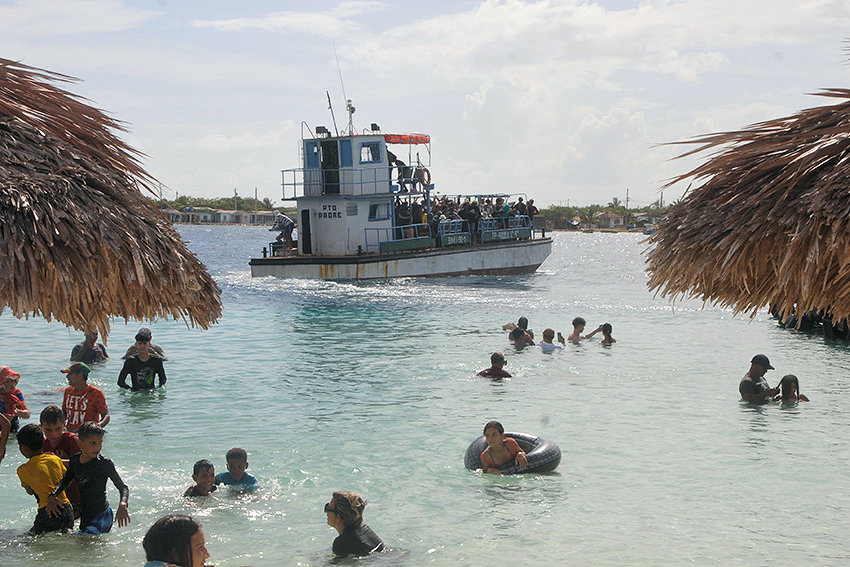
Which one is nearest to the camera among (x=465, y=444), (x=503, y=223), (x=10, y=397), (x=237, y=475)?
(x=237, y=475)

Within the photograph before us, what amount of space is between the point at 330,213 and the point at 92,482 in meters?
25.1

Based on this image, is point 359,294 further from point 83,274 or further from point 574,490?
point 83,274

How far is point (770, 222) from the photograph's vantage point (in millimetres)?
4957

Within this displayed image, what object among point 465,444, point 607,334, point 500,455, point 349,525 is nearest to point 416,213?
point 607,334

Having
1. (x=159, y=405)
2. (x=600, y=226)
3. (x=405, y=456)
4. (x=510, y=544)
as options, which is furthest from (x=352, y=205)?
(x=600, y=226)

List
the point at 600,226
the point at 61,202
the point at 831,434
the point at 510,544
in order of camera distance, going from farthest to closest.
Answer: the point at 600,226 → the point at 831,434 → the point at 510,544 → the point at 61,202

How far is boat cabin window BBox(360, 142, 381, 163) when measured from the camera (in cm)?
3186

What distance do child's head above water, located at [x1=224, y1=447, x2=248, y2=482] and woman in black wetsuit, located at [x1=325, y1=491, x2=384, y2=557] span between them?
1.75 meters

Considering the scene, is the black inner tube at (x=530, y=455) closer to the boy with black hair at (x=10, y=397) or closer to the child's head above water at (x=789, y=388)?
the child's head above water at (x=789, y=388)

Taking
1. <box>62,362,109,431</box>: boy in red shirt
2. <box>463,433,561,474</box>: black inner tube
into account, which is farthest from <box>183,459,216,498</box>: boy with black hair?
<box>463,433,561,474</box>: black inner tube

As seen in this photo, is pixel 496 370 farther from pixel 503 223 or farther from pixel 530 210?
pixel 530 210

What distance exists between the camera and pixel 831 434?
1194 cm

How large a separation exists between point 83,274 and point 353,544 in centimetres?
352

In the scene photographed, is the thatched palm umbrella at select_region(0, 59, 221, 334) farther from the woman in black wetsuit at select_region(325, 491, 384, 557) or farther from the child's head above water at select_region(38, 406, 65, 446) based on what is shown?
the woman in black wetsuit at select_region(325, 491, 384, 557)
